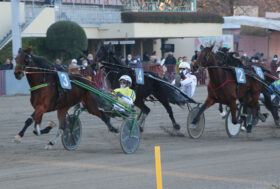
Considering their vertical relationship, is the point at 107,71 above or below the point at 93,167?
above

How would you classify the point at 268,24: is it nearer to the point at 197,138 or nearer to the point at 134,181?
the point at 197,138

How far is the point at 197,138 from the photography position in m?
11.7

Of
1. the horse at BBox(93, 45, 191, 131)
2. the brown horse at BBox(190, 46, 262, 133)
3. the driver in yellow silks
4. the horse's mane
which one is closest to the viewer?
the horse's mane

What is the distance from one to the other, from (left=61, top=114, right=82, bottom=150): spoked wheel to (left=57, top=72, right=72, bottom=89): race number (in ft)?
2.05

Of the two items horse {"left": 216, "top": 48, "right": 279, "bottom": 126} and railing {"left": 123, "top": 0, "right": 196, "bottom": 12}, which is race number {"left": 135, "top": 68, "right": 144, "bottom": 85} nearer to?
horse {"left": 216, "top": 48, "right": 279, "bottom": 126}

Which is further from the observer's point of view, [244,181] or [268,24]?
[268,24]

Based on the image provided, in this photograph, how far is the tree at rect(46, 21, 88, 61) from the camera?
81.6 ft

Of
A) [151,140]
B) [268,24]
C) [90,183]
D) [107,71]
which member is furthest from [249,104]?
[268,24]

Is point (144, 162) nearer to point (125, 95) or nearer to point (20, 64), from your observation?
point (125, 95)

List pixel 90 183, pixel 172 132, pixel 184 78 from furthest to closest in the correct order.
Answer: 1. pixel 184 78
2. pixel 172 132
3. pixel 90 183

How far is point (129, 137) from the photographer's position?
9422 millimetres

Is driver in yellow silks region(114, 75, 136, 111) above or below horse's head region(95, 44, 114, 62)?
below

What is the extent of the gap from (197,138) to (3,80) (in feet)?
35.7

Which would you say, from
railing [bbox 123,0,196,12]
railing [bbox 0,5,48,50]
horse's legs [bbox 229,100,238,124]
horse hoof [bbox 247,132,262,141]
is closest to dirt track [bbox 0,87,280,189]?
horse hoof [bbox 247,132,262,141]
